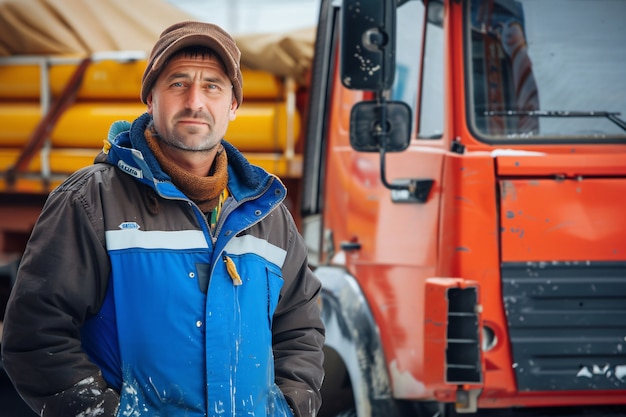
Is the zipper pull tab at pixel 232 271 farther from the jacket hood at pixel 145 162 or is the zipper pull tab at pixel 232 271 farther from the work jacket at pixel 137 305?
the jacket hood at pixel 145 162

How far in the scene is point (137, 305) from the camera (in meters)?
2.04

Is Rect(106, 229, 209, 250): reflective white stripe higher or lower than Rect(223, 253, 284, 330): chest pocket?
higher

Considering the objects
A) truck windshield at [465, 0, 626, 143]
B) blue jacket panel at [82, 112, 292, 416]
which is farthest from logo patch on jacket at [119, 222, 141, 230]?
truck windshield at [465, 0, 626, 143]

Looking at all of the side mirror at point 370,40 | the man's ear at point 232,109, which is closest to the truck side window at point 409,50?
the side mirror at point 370,40

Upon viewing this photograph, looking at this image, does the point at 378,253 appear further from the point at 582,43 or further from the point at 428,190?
the point at 582,43

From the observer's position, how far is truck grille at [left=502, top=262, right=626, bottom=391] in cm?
353

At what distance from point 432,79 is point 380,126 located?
1.31ft

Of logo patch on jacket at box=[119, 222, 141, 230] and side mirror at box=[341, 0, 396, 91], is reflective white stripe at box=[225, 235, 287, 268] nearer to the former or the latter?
logo patch on jacket at box=[119, 222, 141, 230]

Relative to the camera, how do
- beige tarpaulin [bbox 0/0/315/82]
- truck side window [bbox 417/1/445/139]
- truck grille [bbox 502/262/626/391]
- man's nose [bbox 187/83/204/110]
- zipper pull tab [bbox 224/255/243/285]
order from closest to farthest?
1. zipper pull tab [bbox 224/255/243/285]
2. man's nose [bbox 187/83/204/110]
3. truck grille [bbox 502/262/626/391]
4. truck side window [bbox 417/1/445/139]
5. beige tarpaulin [bbox 0/0/315/82]

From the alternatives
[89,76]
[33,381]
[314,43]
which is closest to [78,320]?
[33,381]

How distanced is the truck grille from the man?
1.50 metres

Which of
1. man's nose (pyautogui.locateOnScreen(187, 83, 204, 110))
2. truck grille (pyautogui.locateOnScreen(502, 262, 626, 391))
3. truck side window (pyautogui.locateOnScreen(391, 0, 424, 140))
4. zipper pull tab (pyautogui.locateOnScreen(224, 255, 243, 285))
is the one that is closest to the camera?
zipper pull tab (pyautogui.locateOnScreen(224, 255, 243, 285))

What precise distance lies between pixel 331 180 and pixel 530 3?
139cm

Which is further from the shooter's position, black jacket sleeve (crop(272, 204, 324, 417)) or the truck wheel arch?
the truck wheel arch
